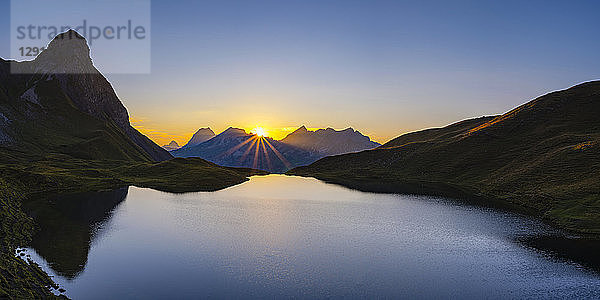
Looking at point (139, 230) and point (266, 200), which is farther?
point (266, 200)

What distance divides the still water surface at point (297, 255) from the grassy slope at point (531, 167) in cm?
1485

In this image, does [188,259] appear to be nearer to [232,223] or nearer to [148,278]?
[148,278]

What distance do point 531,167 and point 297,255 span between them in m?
111

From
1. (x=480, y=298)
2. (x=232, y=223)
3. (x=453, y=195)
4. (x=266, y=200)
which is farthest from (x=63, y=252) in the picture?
(x=453, y=195)

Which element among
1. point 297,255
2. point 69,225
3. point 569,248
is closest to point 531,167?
point 569,248

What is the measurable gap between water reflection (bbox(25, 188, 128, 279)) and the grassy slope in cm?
8546

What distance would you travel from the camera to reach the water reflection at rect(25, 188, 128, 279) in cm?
4389

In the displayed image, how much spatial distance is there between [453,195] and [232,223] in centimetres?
8208

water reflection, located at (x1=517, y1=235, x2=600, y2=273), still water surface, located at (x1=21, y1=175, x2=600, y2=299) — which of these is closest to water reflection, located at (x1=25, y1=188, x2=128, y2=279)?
still water surface, located at (x1=21, y1=175, x2=600, y2=299)

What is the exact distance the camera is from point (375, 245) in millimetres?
53969

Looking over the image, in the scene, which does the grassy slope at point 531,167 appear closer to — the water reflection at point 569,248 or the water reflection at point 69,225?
the water reflection at point 569,248

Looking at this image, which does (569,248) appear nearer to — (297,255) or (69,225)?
(297,255)

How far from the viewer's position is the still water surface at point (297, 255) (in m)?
36.5

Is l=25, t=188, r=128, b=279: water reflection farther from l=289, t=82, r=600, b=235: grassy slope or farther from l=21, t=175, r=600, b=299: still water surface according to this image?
l=289, t=82, r=600, b=235: grassy slope
